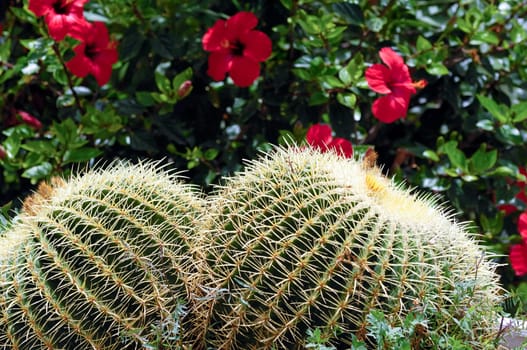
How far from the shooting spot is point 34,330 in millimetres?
1879

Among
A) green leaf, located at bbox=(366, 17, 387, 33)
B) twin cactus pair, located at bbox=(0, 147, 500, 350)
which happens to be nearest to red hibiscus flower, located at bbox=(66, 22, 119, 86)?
green leaf, located at bbox=(366, 17, 387, 33)

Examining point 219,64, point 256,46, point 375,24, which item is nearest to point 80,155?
point 219,64

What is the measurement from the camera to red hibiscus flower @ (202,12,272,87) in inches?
112

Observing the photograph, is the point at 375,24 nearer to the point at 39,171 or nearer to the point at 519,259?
the point at 519,259

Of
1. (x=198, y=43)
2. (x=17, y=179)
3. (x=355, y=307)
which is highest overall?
(x=355, y=307)

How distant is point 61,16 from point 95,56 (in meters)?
0.27

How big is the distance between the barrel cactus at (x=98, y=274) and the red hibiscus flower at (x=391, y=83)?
977 mm

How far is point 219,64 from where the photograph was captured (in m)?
2.87

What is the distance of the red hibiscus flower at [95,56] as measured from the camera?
2.94m

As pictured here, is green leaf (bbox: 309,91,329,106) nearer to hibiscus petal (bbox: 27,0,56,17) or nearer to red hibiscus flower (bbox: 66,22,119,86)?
red hibiscus flower (bbox: 66,22,119,86)

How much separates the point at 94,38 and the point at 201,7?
385 mm

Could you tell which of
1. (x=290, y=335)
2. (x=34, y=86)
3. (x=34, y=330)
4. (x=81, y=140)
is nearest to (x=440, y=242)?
(x=290, y=335)

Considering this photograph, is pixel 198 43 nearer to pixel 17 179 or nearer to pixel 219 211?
pixel 17 179

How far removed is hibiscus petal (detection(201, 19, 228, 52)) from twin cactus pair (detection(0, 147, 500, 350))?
940 mm
